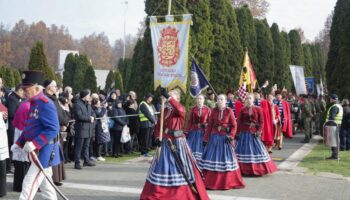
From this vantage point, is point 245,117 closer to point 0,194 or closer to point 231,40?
point 0,194

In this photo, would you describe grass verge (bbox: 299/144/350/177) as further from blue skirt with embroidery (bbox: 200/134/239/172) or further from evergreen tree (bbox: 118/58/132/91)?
evergreen tree (bbox: 118/58/132/91)

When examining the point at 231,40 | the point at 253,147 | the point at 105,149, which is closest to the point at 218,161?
the point at 253,147

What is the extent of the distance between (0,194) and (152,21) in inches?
193

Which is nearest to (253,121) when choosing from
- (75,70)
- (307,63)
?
(307,63)

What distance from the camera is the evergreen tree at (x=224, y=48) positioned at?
2373 centimetres

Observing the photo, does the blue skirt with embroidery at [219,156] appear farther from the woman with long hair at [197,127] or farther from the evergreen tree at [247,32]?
the evergreen tree at [247,32]

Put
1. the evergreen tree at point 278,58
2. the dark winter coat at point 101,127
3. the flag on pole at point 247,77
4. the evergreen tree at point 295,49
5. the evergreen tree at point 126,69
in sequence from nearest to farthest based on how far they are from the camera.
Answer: the dark winter coat at point 101,127 < the flag on pole at point 247,77 < the evergreen tree at point 278,58 < the evergreen tree at point 295,49 < the evergreen tree at point 126,69

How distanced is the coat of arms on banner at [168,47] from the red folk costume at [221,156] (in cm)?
146

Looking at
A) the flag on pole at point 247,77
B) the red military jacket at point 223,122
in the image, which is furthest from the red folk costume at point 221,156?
the flag on pole at point 247,77

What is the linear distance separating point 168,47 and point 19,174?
13.2 ft

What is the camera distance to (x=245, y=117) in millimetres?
10828

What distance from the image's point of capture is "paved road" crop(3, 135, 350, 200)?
27.5ft

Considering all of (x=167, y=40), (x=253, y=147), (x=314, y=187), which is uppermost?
(x=167, y=40)

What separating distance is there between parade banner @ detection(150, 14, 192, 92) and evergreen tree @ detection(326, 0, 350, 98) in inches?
453
